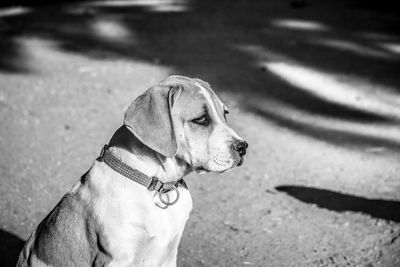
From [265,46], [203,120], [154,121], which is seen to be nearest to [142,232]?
[154,121]

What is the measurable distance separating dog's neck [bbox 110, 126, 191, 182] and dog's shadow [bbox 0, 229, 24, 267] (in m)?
2.19

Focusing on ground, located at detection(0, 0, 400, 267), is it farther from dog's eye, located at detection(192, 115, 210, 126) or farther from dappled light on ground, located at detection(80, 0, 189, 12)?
dog's eye, located at detection(192, 115, 210, 126)

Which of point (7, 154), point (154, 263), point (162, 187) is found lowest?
point (7, 154)

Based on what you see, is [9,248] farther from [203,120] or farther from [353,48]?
[353,48]

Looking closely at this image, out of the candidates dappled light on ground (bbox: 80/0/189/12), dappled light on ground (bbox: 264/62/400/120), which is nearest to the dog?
dappled light on ground (bbox: 264/62/400/120)

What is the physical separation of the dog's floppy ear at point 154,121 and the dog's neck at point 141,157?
0.58 ft

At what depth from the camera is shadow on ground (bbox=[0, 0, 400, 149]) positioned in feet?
26.3

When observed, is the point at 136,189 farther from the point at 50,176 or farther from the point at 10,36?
the point at 10,36

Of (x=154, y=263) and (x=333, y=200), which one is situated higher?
(x=154, y=263)

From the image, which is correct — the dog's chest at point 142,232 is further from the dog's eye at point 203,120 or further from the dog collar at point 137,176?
the dog's eye at point 203,120

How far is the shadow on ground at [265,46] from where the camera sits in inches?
316

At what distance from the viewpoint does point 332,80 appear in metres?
8.95

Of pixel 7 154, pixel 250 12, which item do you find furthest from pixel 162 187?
pixel 250 12

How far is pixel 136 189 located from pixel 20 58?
7747 mm
